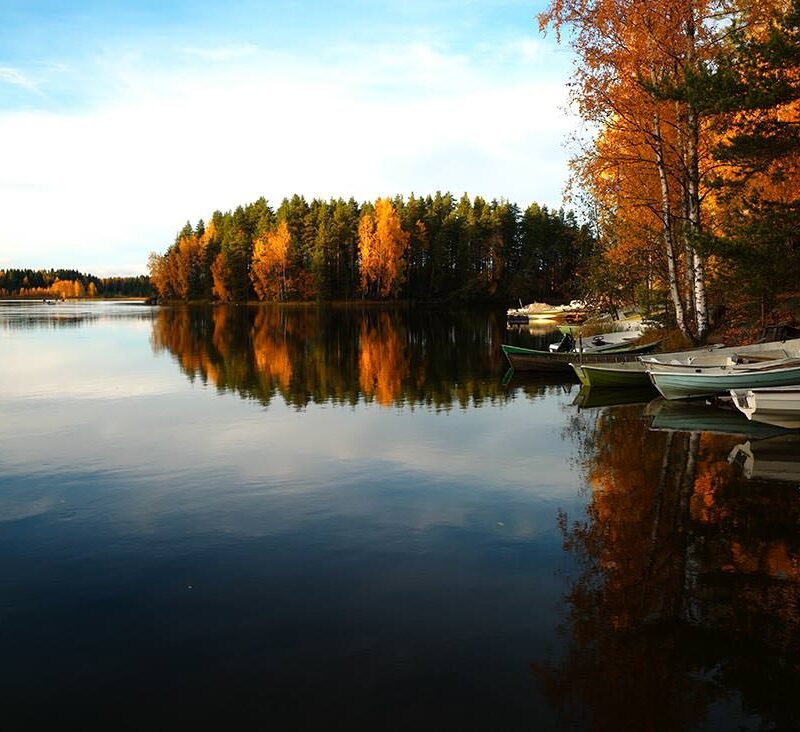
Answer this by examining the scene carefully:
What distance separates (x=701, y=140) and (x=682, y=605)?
21994 millimetres

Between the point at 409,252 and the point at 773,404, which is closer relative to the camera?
the point at 773,404

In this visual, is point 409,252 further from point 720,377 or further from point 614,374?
point 720,377

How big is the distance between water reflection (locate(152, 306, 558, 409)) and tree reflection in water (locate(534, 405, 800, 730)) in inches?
416

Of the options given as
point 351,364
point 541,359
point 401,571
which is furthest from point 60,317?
point 401,571

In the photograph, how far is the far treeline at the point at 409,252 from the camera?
109 metres

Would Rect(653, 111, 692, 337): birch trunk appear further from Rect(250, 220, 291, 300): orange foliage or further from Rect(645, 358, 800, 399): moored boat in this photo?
Rect(250, 220, 291, 300): orange foliage

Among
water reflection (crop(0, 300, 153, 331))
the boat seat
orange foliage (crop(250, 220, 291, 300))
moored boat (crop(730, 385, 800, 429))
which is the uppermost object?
orange foliage (crop(250, 220, 291, 300))

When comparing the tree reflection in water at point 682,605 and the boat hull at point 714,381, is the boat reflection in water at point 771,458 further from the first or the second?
the boat hull at point 714,381

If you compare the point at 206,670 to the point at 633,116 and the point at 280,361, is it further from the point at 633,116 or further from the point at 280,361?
the point at 280,361

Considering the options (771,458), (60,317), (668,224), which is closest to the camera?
(771,458)

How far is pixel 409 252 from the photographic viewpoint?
113 metres

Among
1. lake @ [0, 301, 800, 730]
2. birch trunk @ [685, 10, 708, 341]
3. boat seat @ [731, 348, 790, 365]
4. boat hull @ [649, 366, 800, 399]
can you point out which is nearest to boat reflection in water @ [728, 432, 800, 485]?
lake @ [0, 301, 800, 730]

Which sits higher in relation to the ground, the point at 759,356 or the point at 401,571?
the point at 759,356

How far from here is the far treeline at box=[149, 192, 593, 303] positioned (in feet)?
359
